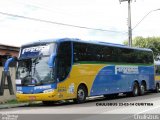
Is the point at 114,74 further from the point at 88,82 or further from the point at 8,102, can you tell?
the point at 8,102

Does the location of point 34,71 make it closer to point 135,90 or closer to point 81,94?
point 81,94


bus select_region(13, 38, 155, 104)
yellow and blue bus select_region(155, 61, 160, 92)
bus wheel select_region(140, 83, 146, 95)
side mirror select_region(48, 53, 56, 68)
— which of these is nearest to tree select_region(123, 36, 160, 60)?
yellow and blue bus select_region(155, 61, 160, 92)

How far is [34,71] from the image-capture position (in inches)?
838

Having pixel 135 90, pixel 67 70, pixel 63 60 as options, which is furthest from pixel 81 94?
pixel 135 90

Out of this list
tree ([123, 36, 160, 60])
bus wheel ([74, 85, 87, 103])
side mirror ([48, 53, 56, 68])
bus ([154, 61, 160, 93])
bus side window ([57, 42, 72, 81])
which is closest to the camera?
side mirror ([48, 53, 56, 68])

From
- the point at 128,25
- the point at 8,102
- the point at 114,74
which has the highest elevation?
the point at 128,25

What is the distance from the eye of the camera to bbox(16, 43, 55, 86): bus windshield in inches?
825

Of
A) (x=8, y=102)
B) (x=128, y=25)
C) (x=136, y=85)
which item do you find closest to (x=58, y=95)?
(x=8, y=102)

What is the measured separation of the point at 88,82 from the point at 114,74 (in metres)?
3.60

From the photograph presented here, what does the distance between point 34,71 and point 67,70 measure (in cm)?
174

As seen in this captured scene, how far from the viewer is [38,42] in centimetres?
2197

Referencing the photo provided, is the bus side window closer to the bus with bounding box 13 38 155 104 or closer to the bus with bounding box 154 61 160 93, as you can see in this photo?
the bus with bounding box 13 38 155 104

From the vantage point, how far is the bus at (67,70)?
2098 centimetres

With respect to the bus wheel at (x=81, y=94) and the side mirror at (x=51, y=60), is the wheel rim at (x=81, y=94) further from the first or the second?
the side mirror at (x=51, y=60)
